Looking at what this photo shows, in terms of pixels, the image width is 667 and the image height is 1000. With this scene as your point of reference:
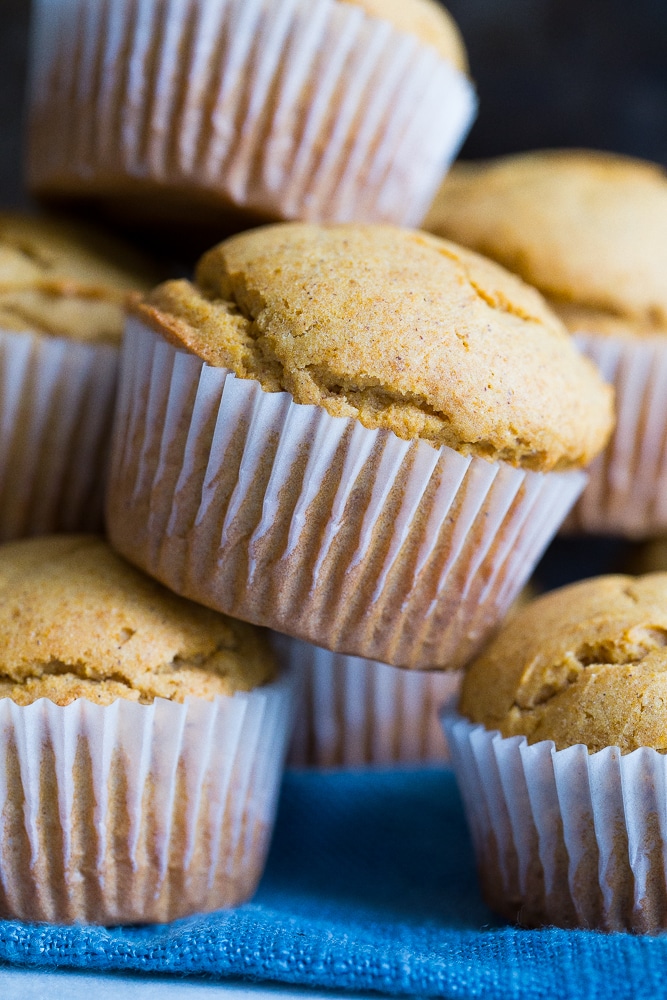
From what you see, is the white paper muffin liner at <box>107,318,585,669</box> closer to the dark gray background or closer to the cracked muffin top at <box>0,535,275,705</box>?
the cracked muffin top at <box>0,535,275,705</box>

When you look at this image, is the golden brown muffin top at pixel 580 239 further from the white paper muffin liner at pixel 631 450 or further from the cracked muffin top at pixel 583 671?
the cracked muffin top at pixel 583 671

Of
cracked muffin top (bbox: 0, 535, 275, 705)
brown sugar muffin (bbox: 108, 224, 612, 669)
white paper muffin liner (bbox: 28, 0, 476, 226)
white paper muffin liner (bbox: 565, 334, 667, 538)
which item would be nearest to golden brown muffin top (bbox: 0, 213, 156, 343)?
white paper muffin liner (bbox: 28, 0, 476, 226)

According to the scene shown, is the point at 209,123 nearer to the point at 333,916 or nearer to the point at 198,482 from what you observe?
the point at 198,482

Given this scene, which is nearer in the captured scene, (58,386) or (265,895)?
(265,895)

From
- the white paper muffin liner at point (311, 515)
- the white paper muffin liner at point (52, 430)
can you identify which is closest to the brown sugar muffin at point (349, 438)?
the white paper muffin liner at point (311, 515)

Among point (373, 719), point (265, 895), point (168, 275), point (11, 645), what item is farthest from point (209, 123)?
point (265, 895)

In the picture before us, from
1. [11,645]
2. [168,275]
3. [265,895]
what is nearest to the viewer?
[11,645]

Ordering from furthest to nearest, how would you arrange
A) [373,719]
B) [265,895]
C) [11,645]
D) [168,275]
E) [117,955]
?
[168,275]
[373,719]
[265,895]
[11,645]
[117,955]
